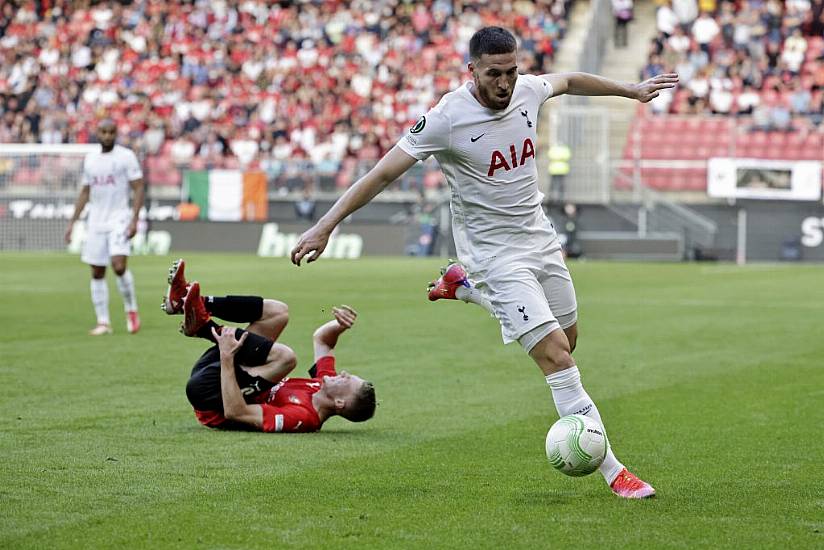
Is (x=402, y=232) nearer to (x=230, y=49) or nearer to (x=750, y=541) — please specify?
(x=230, y=49)

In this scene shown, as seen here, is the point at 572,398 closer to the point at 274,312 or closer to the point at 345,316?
the point at 345,316

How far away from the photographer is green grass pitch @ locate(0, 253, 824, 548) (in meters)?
5.95

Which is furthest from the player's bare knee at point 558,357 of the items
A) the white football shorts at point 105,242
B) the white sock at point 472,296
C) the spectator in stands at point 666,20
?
the spectator in stands at point 666,20

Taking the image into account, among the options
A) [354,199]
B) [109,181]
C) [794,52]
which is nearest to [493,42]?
[354,199]

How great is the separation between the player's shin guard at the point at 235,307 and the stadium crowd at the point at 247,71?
2690 cm

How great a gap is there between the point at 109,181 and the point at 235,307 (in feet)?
26.0

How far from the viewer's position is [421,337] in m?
15.5

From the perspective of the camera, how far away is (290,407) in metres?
8.87

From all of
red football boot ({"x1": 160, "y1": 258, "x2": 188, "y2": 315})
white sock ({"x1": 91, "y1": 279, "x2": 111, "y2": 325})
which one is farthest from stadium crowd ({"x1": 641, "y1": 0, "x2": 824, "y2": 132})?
red football boot ({"x1": 160, "y1": 258, "x2": 188, "y2": 315})

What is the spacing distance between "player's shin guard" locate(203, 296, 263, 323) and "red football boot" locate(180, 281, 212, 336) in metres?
0.24

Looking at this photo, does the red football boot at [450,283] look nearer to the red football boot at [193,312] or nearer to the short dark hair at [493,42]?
the short dark hair at [493,42]

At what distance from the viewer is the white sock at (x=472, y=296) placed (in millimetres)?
7324

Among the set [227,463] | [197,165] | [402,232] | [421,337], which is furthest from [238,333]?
[197,165]

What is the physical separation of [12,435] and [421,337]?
24.5 feet
